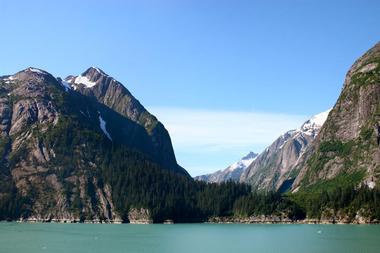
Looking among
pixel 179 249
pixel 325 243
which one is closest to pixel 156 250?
pixel 179 249

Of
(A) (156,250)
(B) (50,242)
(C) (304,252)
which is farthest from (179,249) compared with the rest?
(B) (50,242)

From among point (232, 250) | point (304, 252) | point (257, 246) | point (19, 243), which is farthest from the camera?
point (19, 243)

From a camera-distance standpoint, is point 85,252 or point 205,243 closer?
point 85,252

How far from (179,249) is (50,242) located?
146ft

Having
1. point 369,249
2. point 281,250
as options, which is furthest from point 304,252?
point 369,249

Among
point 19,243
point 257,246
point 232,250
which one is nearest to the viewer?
point 232,250

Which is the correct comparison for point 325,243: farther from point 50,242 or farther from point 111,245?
point 50,242

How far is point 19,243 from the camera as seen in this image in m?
156

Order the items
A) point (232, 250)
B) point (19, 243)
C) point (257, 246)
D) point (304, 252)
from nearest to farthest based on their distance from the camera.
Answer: point (304, 252) → point (232, 250) → point (257, 246) → point (19, 243)

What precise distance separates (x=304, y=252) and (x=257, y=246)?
71.5 feet

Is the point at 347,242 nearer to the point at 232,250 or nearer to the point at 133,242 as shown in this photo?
the point at 232,250

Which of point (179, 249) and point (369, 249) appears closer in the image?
point (369, 249)

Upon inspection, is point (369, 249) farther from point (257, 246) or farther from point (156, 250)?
point (156, 250)

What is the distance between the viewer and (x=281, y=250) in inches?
5172
